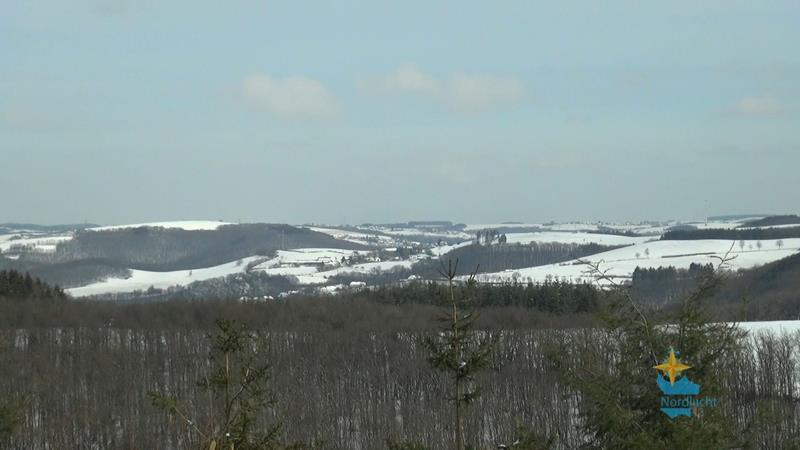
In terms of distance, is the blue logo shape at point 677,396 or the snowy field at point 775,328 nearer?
the blue logo shape at point 677,396

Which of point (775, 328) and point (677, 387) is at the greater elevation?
point (677, 387)

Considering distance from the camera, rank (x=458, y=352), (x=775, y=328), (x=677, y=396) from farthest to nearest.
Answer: (x=775, y=328) → (x=677, y=396) → (x=458, y=352)

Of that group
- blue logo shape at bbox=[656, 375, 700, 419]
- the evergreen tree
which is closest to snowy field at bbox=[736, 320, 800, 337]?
blue logo shape at bbox=[656, 375, 700, 419]

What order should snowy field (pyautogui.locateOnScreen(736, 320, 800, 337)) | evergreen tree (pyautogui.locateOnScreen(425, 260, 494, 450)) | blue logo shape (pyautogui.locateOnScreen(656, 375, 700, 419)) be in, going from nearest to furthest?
evergreen tree (pyautogui.locateOnScreen(425, 260, 494, 450))
blue logo shape (pyautogui.locateOnScreen(656, 375, 700, 419))
snowy field (pyautogui.locateOnScreen(736, 320, 800, 337))

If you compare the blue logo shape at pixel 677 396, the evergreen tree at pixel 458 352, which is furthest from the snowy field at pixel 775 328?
the evergreen tree at pixel 458 352

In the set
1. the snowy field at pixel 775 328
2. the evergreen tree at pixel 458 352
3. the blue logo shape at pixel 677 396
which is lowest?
the snowy field at pixel 775 328

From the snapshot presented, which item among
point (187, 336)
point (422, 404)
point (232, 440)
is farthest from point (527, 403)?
point (232, 440)

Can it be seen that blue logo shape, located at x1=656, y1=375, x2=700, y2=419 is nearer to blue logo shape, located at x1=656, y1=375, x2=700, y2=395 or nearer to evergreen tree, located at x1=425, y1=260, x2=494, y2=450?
blue logo shape, located at x1=656, y1=375, x2=700, y2=395

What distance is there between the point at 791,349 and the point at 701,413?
197 ft

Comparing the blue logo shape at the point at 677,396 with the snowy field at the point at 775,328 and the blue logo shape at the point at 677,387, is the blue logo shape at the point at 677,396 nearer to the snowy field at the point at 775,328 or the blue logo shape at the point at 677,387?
the blue logo shape at the point at 677,387

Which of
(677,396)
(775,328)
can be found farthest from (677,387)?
(775,328)

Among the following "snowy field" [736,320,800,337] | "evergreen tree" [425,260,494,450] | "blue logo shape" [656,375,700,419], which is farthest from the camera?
"snowy field" [736,320,800,337]

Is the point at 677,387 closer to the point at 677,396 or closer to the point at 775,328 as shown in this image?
the point at 677,396

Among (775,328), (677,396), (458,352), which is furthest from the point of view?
(775,328)
